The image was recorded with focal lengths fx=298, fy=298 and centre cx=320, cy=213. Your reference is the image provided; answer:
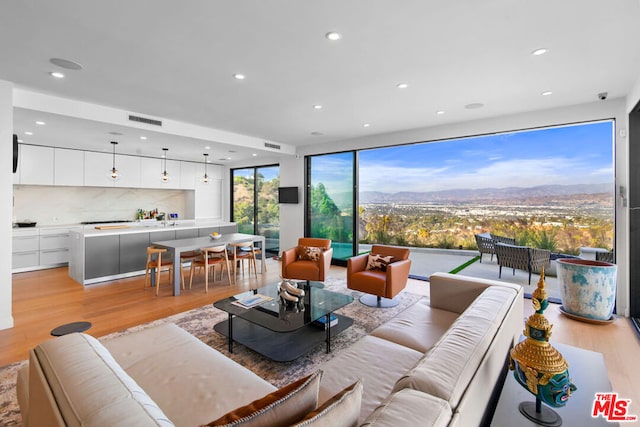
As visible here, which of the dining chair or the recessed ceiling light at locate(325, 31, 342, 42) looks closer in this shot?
the recessed ceiling light at locate(325, 31, 342, 42)

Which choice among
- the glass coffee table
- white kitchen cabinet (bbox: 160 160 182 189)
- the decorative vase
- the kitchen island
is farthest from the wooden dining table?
the decorative vase

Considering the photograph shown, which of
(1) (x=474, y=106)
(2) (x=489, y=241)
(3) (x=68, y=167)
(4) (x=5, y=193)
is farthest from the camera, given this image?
(3) (x=68, y=167)

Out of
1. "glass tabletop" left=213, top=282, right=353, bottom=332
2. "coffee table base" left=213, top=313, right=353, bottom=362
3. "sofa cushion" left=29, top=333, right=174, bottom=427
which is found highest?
"sofa cushion" left=29, top=333, right=174, bottom=427

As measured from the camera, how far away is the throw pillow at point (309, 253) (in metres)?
4.84

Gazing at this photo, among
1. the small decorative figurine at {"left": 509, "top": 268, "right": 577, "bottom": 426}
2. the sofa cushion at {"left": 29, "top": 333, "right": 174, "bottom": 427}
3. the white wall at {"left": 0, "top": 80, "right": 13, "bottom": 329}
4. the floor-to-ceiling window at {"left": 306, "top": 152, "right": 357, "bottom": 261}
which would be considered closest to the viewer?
the sofa cushion at {"left": 29, "top": 333, "right": 174, "bottom": 427}

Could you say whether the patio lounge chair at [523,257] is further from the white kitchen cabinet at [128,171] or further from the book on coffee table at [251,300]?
the white kitchen cabinet at [128,171]

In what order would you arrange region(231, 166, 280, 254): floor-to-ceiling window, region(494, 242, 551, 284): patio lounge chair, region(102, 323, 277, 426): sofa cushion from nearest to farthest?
region(102, 323, 277, 426): sofa cushion < region(494, 242, 551, 284): patio lounge chair < region(231, 166, 280, 254): floor-to-ceiling window

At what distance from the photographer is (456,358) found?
3.96ft

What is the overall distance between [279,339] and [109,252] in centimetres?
405

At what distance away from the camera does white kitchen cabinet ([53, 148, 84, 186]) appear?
Result: 601 centimetres

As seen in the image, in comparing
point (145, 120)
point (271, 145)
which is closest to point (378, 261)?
point (271, 145)

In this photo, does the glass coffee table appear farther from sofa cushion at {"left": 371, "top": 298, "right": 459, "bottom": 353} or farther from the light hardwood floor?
the light hardwood floor

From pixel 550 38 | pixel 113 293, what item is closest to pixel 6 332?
pixel 113 293

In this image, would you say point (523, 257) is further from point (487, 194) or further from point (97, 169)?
point (97, 169)
